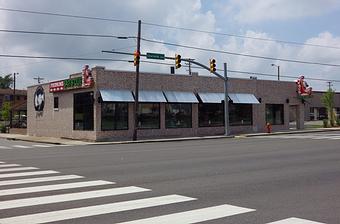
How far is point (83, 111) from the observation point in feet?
121

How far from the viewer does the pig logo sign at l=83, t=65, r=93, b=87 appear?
3475 cm

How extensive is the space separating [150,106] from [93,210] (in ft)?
96.8

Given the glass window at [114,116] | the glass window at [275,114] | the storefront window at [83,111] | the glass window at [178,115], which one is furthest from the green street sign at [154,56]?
the glass window at [275,114]

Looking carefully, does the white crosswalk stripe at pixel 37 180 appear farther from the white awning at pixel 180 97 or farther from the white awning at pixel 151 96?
the white awning at pixel 180 97

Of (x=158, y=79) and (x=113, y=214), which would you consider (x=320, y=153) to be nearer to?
(x=113, y=214)

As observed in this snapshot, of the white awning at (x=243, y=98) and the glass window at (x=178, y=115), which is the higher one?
the white awning at (x=243, y=98)

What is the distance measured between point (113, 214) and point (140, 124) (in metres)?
29.3

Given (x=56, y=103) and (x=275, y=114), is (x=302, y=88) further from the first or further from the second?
(x=56, y=103)

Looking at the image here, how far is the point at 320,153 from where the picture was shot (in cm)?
1941

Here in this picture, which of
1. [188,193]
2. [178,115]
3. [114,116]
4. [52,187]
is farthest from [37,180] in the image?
[178,115]

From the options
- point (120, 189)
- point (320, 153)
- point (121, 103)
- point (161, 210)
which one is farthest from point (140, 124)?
point (161, 210)

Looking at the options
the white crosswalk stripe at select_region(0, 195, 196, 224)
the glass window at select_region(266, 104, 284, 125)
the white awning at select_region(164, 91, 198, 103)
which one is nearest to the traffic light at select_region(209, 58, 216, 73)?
the white awning at select_region(164, 91, 198, 103)

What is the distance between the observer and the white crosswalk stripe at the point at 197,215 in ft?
24.2

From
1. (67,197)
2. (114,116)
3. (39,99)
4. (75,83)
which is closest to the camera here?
(67,197)
